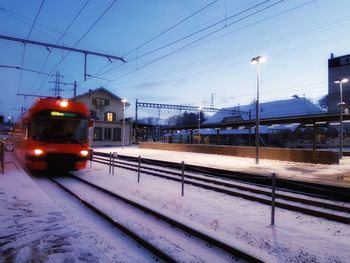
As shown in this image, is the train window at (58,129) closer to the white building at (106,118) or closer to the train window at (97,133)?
the white building at (106,118)

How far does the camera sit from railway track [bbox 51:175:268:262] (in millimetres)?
5465

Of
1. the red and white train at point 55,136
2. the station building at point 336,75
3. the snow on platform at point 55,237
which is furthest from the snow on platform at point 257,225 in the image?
the station building at point 336,75

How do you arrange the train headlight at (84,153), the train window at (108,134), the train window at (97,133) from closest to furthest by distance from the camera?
the train headlight at (84,153) → the train window at (97,133) → the train window at (108,134)

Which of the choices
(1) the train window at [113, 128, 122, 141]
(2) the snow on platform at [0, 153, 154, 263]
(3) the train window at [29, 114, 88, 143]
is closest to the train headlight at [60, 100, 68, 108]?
(3) the train window at [29, 114, 88, 143]

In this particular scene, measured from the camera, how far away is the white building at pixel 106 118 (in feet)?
180

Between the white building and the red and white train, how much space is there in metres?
39.0

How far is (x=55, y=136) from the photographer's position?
1450 cm

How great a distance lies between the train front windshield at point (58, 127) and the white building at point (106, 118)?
3897 centimetres

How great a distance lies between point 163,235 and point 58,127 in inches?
373

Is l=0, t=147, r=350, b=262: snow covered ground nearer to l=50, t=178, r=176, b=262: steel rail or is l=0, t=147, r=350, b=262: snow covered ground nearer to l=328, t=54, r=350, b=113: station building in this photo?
l=50, t=178, r=176, b=262: steel rail

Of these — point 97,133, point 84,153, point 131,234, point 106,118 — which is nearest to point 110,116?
point 106,118

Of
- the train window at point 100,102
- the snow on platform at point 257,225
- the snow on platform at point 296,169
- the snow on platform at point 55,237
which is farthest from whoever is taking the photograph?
the train window at point 100,102

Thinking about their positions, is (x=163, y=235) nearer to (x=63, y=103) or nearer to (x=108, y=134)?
(x=63, y=103)

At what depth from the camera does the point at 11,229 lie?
6.69 metres
